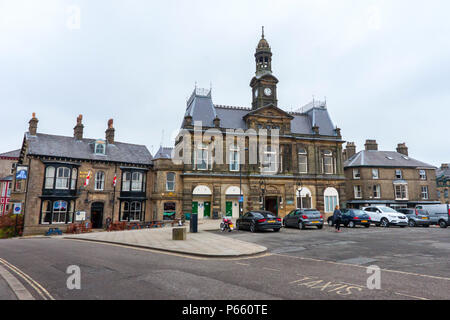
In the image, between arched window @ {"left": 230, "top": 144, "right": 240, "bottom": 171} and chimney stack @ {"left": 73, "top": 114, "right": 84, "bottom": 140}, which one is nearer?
chimney stack @ {"left": 73, "top": 114, "right": 84, "bottom": 140}

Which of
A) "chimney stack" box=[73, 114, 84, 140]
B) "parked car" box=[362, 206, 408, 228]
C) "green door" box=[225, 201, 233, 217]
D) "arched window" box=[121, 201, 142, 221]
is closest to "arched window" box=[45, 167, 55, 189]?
"chimney stack" box=[73, 114, 84, 140]

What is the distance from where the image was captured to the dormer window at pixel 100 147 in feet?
107

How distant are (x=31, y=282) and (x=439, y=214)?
30.2 metres

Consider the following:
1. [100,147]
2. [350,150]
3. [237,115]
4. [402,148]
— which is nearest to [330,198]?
[350,150]

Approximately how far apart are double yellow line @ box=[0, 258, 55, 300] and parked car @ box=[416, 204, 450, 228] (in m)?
29.3

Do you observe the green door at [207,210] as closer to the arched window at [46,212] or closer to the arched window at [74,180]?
the arched window at [74,180]

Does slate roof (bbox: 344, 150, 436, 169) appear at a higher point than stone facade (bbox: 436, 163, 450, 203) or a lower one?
higher

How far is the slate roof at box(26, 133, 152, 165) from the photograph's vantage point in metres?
29.7

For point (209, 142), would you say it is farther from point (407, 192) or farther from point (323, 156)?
point (407, 192)

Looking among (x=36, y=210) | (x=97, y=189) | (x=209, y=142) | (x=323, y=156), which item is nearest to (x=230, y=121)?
(x=209, y=142)

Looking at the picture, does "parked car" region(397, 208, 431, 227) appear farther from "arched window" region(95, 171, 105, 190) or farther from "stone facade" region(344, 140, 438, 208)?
"arched window" region(95, 171, 105, 190)

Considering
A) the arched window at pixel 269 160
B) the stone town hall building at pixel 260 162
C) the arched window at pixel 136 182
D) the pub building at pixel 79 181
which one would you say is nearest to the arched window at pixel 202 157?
the stone town hall building at pixel 260 162

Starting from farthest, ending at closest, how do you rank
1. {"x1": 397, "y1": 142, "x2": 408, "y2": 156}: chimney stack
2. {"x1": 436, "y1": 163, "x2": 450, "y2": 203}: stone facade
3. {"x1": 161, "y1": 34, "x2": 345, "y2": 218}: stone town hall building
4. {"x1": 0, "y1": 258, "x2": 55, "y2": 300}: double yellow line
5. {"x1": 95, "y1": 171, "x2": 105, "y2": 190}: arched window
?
{"x1": 436, "y1": 163, "x2": 450, "y2": 203}: stone facade, {"x1": 397, "y1": 142, "x2": 408, "y2": 156}: chimney stack, {"x1": 161, "y1": 34, "x2": 345, "y2": 218}: stone town hall building, {"x1": 95, "y1": 171, "x2": 105, "y2": 190}: arched window, {"x1": 0, "y1": 258, "x2": 55, "y2": 300}: double yellow line
